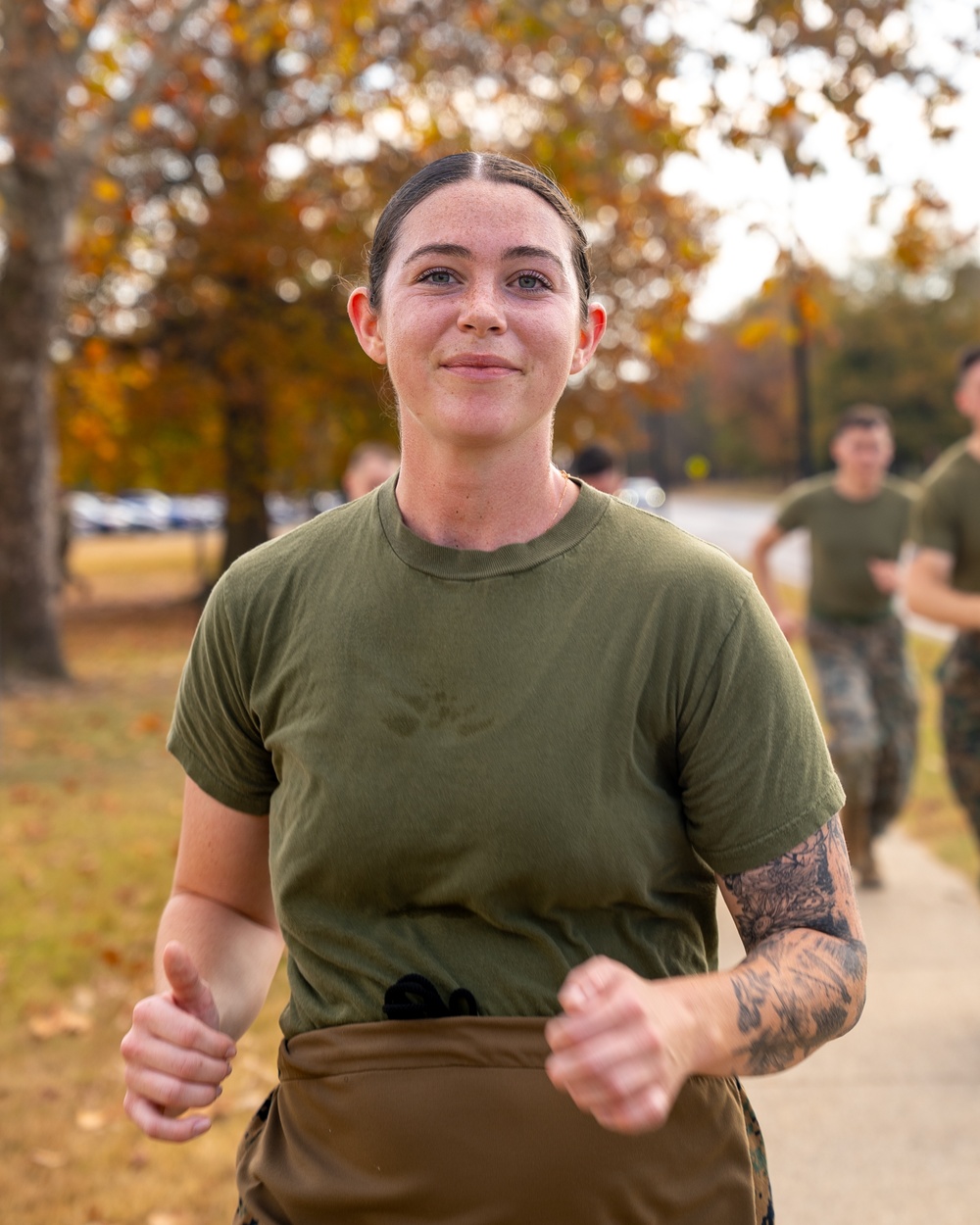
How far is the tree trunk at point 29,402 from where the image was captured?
44.9 feet

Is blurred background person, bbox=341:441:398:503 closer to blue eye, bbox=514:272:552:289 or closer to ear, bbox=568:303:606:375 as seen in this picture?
ear, bbox=568:303:606:375

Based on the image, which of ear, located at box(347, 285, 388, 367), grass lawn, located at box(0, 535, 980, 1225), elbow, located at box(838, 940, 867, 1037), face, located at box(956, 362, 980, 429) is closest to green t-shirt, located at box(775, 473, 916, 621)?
grass lawn, located at box(0, 535, 980, 1225)

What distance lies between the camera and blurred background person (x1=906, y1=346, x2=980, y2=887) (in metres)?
5.41

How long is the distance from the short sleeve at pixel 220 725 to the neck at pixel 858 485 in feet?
20.0

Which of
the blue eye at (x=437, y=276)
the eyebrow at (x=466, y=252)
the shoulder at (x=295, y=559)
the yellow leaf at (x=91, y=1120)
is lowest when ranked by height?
the yellow leaf at (x=91, y=1120)

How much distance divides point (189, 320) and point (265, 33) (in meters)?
10.6

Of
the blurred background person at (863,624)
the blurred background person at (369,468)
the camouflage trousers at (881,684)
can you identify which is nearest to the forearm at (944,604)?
the blurred background person at (863,624)

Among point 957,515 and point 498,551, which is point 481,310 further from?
point 957,515

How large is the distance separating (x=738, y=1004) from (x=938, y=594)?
4.00 meters

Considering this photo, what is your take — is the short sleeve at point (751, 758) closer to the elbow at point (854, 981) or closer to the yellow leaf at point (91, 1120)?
the elbow at point (854, 981)

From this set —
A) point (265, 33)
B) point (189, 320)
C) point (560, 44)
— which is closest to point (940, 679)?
point (560, 44)

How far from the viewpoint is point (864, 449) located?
24.9 ft

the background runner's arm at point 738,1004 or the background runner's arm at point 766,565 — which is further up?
the background runner's arm at point 738,1004

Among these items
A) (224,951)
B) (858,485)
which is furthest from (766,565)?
(224,951)
